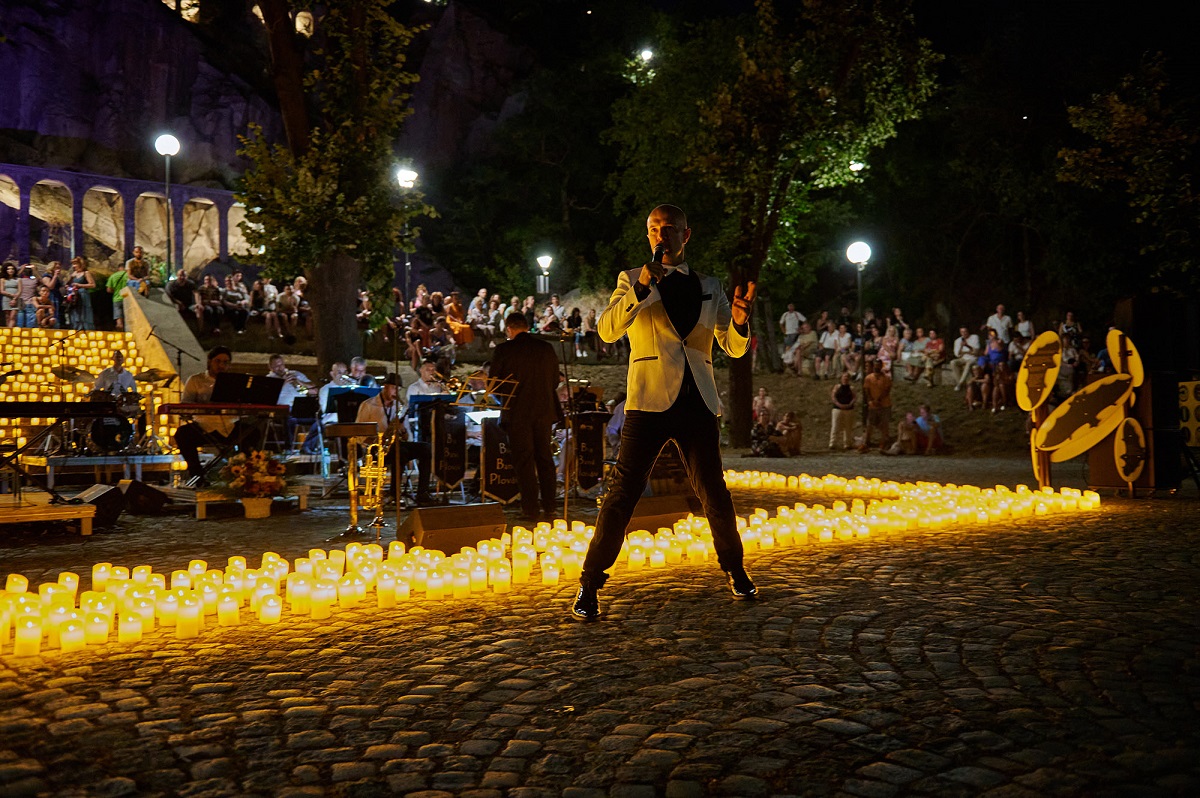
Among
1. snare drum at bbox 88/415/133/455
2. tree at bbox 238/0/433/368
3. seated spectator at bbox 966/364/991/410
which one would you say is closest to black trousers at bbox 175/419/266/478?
snare drum at bbox 88/415/133/455

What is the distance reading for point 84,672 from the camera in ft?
14.1

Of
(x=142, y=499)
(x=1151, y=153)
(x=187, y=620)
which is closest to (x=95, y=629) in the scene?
(x=187, y=620)

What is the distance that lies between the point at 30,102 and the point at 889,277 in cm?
3434

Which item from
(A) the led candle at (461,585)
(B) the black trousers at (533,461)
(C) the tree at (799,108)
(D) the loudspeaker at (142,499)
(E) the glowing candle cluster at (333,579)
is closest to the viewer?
(E) the glowing candle cluster at (333,579)

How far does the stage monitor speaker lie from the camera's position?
950 centimetres

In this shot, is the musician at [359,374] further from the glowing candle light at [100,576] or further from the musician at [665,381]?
the musician at [665,381]

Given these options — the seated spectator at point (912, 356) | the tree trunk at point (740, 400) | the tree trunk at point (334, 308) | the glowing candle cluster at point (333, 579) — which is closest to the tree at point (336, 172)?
the tree trunk at point (334, 308)

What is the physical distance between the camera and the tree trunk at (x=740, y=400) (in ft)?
67.5

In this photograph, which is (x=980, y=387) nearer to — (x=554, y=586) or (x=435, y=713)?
(x=554, y=586)

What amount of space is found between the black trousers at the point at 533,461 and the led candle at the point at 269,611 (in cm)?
455

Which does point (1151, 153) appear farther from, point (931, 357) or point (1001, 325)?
point (931, 357)

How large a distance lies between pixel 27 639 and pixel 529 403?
5510 mm

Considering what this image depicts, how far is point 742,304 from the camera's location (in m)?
5.20

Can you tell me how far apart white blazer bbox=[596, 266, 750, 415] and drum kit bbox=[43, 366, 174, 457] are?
36.4 feet
